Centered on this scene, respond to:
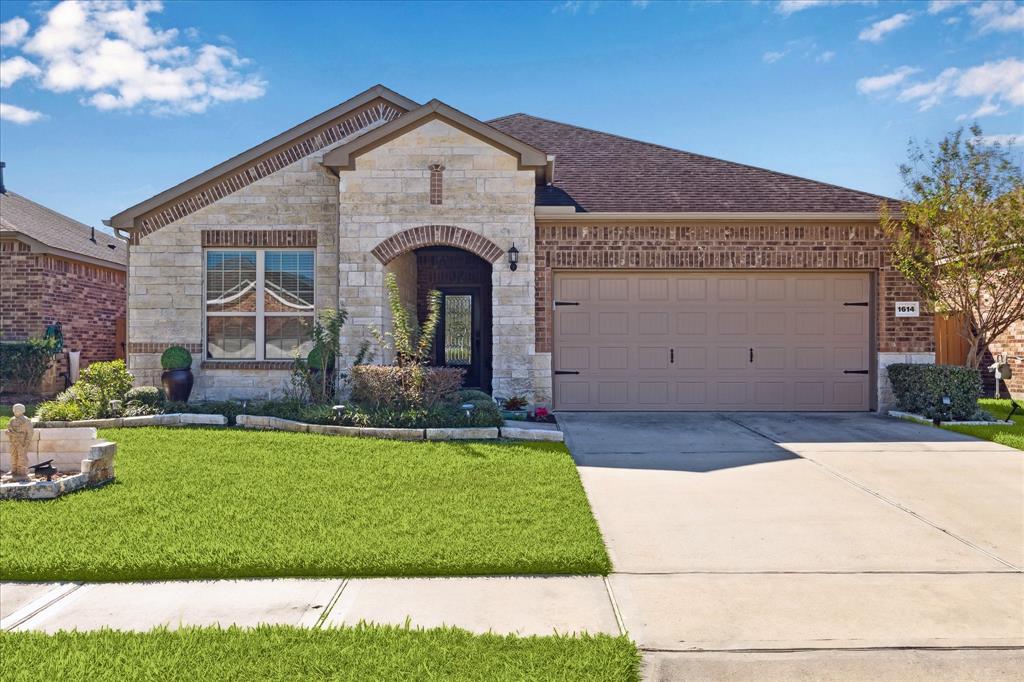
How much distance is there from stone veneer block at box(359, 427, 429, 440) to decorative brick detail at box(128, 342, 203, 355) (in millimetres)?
5209

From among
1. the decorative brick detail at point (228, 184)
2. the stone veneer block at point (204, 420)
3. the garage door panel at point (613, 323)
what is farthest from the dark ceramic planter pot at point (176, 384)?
the garage door panel at point (613, 323)

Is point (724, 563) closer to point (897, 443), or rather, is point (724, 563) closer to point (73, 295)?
point (897, 443)

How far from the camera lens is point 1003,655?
3346mm

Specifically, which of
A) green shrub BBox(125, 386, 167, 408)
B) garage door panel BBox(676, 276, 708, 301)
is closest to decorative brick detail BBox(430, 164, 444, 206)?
garage door panel BBox(676, 276, 708, 301)

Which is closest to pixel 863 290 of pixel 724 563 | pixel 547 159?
pixel 547 159

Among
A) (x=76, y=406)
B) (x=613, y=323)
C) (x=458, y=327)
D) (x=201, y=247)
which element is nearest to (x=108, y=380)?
(x=76, y=406)

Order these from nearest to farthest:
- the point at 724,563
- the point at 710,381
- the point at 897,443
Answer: the point at 724,563
the point at 897,443
the point at 710,381

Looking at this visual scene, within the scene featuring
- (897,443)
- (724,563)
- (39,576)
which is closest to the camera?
(39,576)

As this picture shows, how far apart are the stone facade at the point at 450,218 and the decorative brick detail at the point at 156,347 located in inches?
131

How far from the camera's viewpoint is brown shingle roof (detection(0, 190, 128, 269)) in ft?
52.2

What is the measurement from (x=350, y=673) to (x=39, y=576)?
8.82ft

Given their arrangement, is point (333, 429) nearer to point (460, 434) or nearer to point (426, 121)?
point (460, 434)

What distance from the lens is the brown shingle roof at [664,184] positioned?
12.2 meters

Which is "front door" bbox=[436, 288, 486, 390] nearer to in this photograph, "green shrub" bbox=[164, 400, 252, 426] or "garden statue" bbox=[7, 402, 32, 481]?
"green shrub" bbox=[164, 400, 252, 426]
